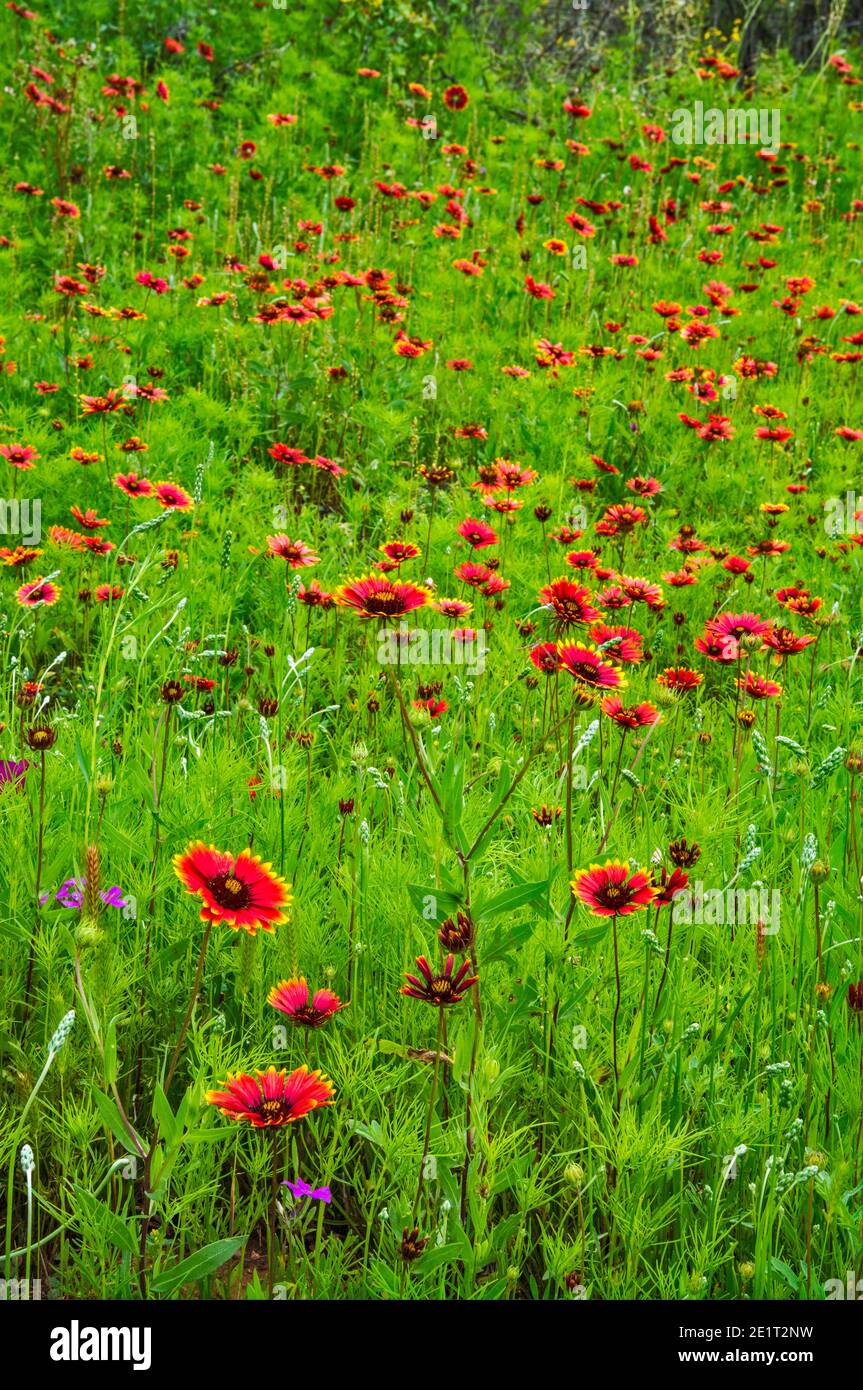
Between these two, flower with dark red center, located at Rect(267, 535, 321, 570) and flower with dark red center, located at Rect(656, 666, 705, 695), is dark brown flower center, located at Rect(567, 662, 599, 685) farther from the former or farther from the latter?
flower with dark red center, located at Rect(267, 535, 321, 570)

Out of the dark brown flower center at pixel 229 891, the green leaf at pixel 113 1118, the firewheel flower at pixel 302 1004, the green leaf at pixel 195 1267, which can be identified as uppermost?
the dark brown flower center at pixel 229 891

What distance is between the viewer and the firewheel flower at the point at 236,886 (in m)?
1.34

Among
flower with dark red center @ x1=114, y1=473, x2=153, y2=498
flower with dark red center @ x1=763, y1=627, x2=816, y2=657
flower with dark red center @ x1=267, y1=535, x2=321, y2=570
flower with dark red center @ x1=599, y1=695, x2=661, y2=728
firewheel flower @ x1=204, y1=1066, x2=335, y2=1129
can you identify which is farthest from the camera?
flower with dark red center @ x1=114, y1=473, x2=153, y2=498

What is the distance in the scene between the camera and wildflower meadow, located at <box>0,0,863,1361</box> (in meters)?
1.52

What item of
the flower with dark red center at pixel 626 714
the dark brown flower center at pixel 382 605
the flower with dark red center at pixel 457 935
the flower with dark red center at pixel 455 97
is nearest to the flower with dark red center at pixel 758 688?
the flower with dark red center at pixel 626 714

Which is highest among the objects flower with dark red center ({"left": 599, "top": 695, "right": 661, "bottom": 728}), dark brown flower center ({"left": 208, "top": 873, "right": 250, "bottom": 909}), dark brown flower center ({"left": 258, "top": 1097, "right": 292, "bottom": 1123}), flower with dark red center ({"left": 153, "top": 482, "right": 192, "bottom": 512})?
flower with dark red center ({"left": 153, "top": 482, "right": 192, "bottom": 512})

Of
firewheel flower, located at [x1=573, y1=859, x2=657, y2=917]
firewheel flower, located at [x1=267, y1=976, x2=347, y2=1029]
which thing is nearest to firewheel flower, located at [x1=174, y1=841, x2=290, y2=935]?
firewheel flower, located at [x1=267, y1=976, x2=347, y2=1029]

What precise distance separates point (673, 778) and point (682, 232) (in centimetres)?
531

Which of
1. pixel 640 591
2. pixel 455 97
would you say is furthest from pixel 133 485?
pixel 455 97

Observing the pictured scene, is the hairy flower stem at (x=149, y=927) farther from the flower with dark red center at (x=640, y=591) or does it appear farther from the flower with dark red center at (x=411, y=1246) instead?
the flower with dark red center at (x=640, y=591)

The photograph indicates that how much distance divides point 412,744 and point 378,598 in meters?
0.86

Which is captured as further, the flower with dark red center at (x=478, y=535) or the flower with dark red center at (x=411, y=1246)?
the flower with dark red center at (x=478, y=535)

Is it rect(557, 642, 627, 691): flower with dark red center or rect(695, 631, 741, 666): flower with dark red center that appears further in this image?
rect(695, 631, 741, 666): flower with dark red center
